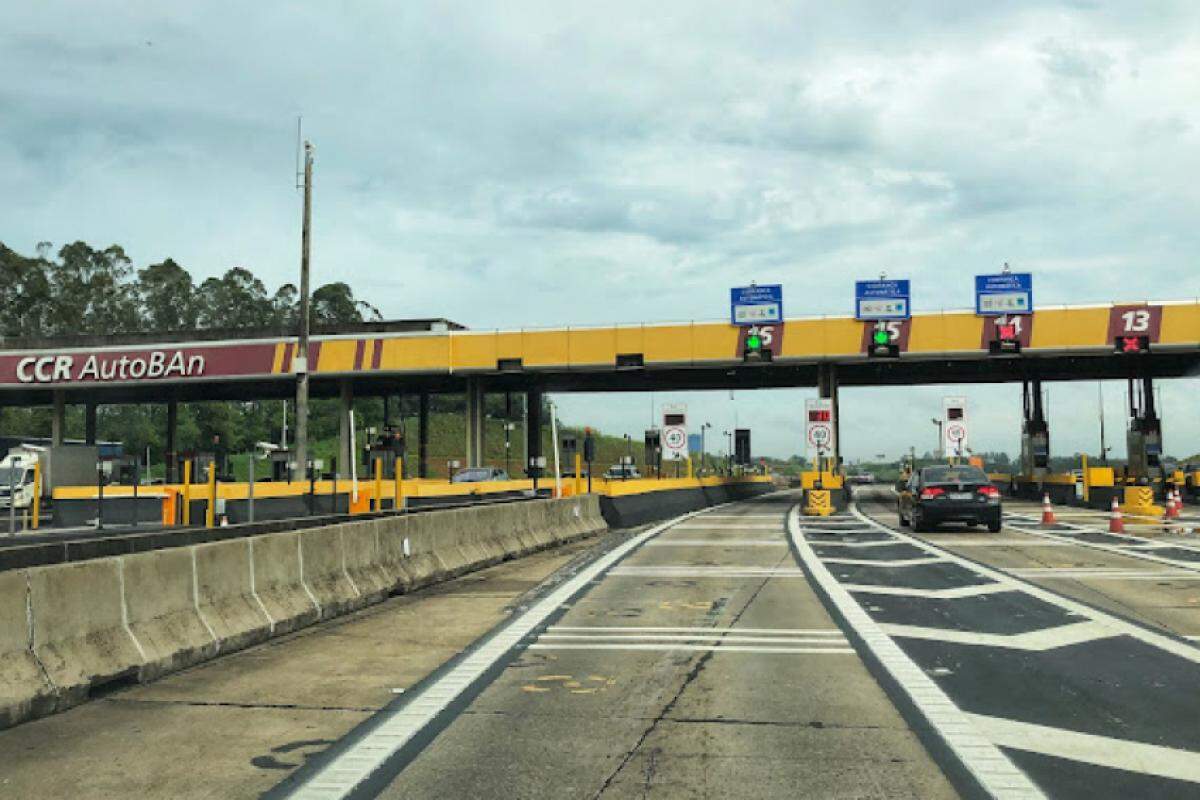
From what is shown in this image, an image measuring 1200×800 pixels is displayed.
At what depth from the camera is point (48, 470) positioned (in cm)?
4100

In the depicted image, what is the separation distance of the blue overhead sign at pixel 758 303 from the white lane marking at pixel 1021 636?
35.2m

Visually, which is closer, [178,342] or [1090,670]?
[1090,670]

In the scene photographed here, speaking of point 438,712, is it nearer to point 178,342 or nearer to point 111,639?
point 111,639

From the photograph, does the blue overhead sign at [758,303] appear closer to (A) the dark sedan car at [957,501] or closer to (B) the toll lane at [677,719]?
(A) the dark sedan car at [957,501]

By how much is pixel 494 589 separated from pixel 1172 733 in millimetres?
8839

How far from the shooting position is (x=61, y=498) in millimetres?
34188

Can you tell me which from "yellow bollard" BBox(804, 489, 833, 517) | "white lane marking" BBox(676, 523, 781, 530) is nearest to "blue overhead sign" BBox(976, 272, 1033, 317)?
"yellow bollard" BBox(804, 489, 833, 517)

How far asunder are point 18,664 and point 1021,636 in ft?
25.8

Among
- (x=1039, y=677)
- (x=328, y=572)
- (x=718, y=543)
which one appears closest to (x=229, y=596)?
(x=328, y=572)

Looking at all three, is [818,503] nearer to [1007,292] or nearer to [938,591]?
[1007,292]

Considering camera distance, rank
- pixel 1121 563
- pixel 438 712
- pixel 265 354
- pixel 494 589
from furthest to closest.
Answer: pixel 265 354 → pixel 1121 563 → pixel 494 589 → pixel 438 712

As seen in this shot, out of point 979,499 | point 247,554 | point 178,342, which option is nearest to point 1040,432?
point 979,499

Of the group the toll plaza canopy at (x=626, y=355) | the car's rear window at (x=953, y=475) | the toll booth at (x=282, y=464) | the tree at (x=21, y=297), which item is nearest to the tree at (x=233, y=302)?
the tree at (x=21, y=297)

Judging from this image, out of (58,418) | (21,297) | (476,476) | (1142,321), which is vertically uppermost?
(21,297)
